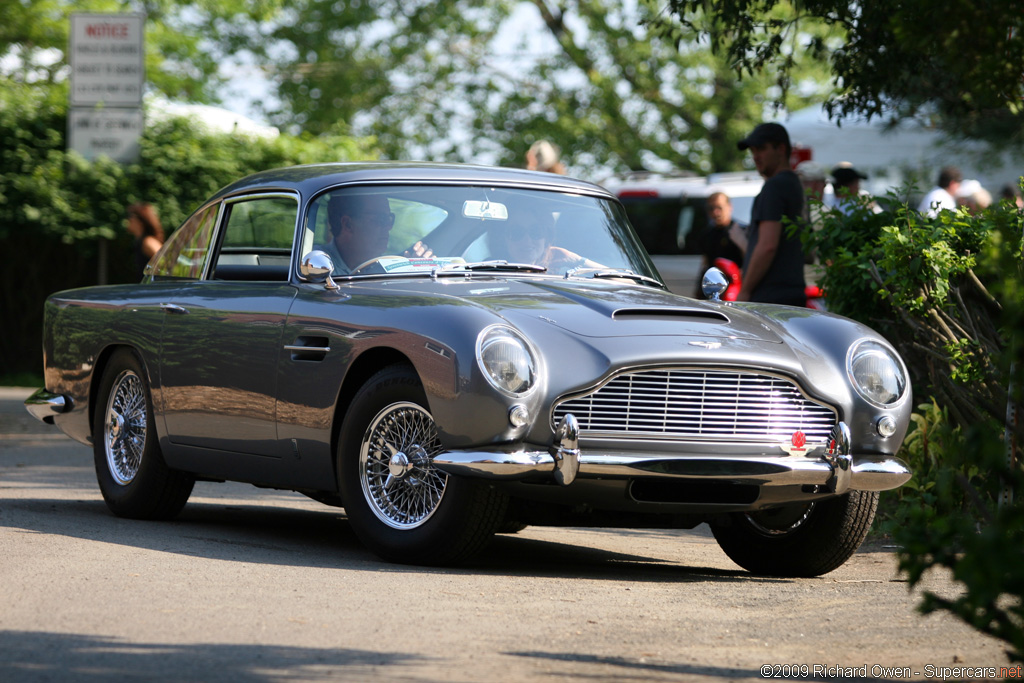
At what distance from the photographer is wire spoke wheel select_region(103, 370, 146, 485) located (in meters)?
7.60

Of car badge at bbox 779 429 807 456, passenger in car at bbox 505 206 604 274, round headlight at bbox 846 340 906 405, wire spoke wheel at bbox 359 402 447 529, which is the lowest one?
wire spoke wheel at bbox 359 402 447 529

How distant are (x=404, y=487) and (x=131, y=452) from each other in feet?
7.37

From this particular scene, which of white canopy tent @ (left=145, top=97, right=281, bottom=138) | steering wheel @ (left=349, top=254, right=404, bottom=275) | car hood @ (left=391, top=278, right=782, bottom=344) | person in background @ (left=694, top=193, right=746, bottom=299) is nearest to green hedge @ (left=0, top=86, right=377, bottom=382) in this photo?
white canopy tent @ (left=145, top=97, right=281, bottom=138)

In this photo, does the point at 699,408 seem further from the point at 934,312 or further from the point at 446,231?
the point at 934,312

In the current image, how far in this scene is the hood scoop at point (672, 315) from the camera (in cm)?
599

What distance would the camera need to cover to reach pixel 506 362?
5578 millimetres

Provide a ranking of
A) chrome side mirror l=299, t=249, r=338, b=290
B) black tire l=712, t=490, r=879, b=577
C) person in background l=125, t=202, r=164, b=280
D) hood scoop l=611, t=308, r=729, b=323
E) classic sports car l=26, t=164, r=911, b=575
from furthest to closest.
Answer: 1. person in background l=125, t=202, r=164, b=280
2. chrome side mirror l=299, t=249, r=338, b=290
3. black tire l=712, t=490, r=879, b=577
4. hood scoop l=611, t=308, r=729, b=323
5. classic sports car l=26, t=164, r=911, b=575

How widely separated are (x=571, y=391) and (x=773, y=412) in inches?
33.4

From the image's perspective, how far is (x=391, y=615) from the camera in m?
4.88

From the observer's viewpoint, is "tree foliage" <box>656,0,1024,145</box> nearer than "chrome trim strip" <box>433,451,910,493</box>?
Yes

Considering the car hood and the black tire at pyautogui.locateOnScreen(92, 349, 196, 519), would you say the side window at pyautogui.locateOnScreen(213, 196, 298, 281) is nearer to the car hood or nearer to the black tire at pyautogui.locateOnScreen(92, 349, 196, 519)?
the black tire at pyautogui.locateOnScreen(92, 349, 196, 519)

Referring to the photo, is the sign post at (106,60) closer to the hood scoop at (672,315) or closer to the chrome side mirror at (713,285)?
the chrome side mirror at (713,285)

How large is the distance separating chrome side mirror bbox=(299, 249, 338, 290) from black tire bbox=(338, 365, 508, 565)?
670 mm

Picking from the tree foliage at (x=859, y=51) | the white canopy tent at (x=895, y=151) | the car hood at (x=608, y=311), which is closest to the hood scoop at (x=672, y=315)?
the car hood at (x=608, y=311)
